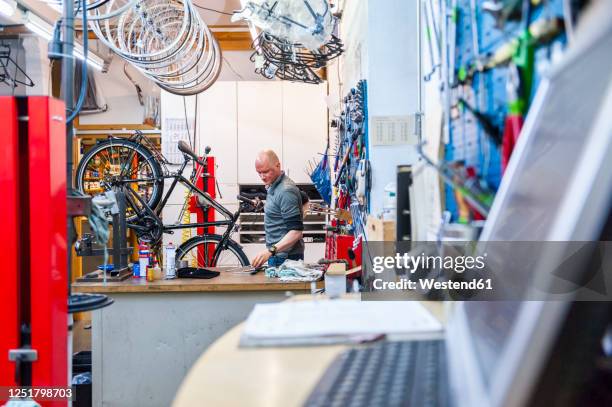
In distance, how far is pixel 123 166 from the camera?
5.24 meters

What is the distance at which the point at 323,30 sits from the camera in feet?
11.1

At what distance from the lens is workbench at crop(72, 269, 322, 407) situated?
355 centimetres

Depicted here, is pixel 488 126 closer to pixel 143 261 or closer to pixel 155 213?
pixel 143 261

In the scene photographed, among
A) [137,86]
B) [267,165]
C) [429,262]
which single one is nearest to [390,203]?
[429,262]

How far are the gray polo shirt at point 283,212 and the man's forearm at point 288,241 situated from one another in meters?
0.10

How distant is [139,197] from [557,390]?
16.1 ft

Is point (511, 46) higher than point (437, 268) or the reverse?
higher

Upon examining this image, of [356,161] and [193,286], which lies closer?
[193,286]

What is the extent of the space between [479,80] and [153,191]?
4409 mm

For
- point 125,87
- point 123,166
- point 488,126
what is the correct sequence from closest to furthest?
1. point 488,126
2. point 123,166
3. point 125,87

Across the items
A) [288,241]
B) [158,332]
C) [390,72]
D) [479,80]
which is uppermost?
[390,72]

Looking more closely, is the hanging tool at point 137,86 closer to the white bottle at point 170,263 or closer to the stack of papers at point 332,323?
the white bottle at point 170,263

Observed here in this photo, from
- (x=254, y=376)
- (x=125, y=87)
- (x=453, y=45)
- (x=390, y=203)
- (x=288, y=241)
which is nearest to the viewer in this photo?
(x=254, y=376)

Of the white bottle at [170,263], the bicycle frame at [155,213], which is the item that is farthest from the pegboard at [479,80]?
the bicycle frame at [155,213]
